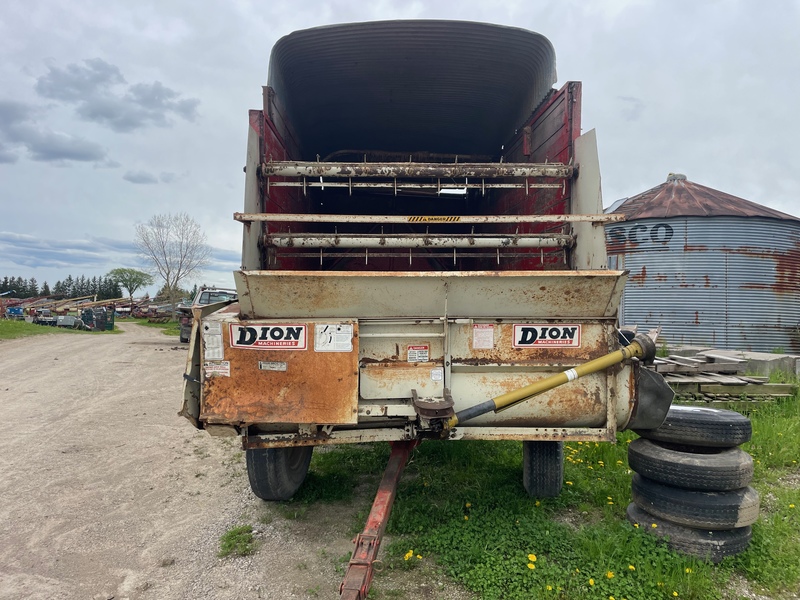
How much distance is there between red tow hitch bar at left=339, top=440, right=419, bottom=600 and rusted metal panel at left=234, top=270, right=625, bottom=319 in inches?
38.7

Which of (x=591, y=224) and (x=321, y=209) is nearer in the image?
(x=591, y=224)

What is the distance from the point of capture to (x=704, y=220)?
10945mm

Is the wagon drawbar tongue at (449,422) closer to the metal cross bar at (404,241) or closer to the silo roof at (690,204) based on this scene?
the metal cross bar at (404,241)

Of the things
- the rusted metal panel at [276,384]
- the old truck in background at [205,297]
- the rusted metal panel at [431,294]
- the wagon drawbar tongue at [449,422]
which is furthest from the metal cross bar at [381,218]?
the old truck in background at [205,297]

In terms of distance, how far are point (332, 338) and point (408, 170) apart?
1491 millimetres

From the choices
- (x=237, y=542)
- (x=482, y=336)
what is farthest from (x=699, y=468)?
(x=237, y=542)

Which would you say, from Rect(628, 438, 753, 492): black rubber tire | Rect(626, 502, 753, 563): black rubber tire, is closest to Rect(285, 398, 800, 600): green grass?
Rect(626, 502, 753, 563): black rubber tire

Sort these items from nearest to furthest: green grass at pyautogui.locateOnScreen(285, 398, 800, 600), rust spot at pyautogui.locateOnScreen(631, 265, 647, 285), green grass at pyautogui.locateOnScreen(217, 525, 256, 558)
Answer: green grass at pyautogui.locateOnScreen(285, 398, 800, 600) < green grass at pyautogui.locateOnScreen(217, 525, 256, 558) < rust spot at pyautogui.locateOnScreen(631, 265, 647, 285)

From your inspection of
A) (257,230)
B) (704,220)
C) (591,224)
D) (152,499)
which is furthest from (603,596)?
(704,220)

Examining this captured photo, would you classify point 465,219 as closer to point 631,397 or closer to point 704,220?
point 631,397

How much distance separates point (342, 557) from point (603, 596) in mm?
1454

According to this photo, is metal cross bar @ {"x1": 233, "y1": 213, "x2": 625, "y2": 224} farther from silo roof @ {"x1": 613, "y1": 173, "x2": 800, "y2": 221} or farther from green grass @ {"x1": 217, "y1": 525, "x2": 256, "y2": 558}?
silo roof @ {"x1": 613, "y1": 173, "x2": 800, "y2": 221}

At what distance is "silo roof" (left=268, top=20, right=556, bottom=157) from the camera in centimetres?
383

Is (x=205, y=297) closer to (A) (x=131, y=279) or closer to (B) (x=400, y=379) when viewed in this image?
(B) (x=400, y=379)
